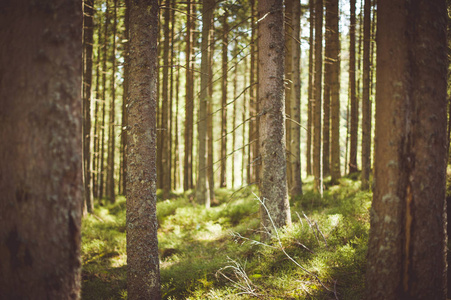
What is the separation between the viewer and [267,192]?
19.5ft

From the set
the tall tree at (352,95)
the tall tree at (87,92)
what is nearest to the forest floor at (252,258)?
the tall tree at (87,92)

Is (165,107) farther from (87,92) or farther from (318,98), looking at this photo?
(318,98)

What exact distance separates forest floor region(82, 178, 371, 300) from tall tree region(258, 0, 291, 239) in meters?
0.65

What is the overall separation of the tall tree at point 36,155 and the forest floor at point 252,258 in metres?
2.73

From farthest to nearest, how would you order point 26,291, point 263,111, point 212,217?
point 212,217, point 263,111, point 26,291

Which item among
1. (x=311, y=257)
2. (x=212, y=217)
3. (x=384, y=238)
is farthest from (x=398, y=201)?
(x=212, y=217)

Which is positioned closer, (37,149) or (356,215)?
(37,149)

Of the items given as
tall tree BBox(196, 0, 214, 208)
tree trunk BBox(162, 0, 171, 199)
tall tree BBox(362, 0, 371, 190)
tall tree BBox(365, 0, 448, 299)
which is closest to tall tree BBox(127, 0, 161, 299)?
tall tree BBox(365, 0, 448, 299)

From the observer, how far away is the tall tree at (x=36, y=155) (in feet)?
6.86

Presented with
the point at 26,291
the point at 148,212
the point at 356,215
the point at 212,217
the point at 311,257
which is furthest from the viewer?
the point at 212,217

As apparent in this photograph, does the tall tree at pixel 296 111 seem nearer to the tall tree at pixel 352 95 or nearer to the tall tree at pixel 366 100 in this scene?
the tall tree at pixel 366 100

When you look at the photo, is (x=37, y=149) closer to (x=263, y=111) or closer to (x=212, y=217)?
(x=263, y=111)

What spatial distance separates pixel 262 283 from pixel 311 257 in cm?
110

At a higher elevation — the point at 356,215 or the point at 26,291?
the point at 26,291
